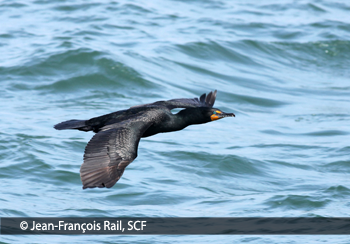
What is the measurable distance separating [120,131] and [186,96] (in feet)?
20.0

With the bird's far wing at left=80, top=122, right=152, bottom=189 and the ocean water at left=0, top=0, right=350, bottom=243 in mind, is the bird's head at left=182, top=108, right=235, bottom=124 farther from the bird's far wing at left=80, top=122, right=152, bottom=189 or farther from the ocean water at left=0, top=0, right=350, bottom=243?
the ocean water at left=0, top=0, right=350, bottom=243

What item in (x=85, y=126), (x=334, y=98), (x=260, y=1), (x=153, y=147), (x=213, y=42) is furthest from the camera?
(x=260, y=1)

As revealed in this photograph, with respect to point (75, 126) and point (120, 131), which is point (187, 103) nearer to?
point (75, 126)

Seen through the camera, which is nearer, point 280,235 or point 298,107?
point 280,235

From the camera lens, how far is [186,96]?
458 inches

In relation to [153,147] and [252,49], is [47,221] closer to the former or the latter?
[153,147]

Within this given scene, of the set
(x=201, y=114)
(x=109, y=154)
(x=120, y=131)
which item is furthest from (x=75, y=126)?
(x=201, y=114)

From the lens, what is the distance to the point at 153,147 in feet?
31.1

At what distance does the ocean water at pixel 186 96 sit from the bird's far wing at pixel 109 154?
5.11 feet

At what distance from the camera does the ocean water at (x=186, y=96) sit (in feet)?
25.2

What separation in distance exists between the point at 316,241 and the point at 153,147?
11.3 ft

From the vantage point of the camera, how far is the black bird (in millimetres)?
4992

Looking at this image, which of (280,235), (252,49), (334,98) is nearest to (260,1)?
(252,49)

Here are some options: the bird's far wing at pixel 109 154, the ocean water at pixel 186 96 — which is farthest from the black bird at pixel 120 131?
the ocean water at pixel 186 96
